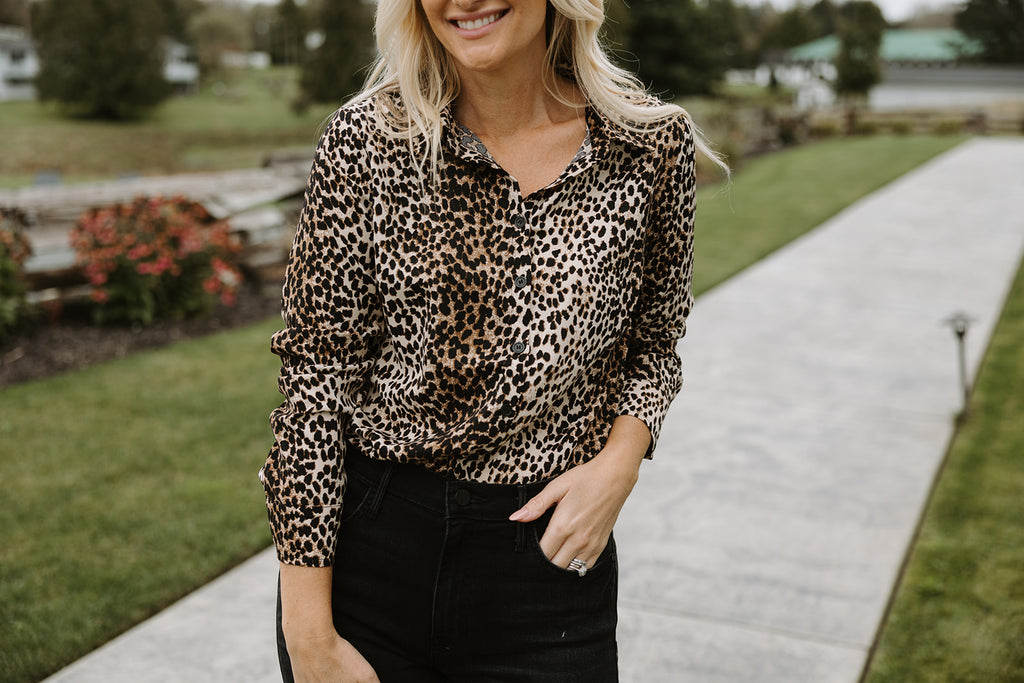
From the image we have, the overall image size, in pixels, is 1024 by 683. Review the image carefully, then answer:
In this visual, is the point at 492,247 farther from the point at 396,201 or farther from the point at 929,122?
the point at 929,122

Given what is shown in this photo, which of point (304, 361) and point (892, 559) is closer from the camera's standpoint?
point (304, 361)

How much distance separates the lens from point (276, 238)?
8922mm

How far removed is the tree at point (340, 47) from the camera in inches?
902

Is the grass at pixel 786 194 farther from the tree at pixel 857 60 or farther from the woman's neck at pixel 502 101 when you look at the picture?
the tree at pixel 857 60

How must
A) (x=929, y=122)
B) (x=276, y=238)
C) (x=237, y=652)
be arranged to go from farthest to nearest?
(x=929, y=122) → (x=276, y=238) → (x=237, y=652)

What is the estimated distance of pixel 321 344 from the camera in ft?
4.83

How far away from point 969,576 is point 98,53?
31572 mm

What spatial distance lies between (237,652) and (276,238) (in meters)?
5.94

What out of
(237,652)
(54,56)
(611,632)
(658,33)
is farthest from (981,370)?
(54,56)

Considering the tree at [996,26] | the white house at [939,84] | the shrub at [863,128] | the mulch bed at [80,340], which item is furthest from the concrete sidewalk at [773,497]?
the white house at [939,84]

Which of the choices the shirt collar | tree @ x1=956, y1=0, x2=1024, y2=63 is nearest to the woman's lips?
the shirt collar

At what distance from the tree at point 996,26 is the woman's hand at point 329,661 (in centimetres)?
3173

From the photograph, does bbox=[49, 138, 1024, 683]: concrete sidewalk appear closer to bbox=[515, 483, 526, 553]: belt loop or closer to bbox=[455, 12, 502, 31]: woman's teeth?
bbox=[515, 483, 526, 553]: belt loop

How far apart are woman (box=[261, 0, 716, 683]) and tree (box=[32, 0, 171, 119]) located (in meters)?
31.6
